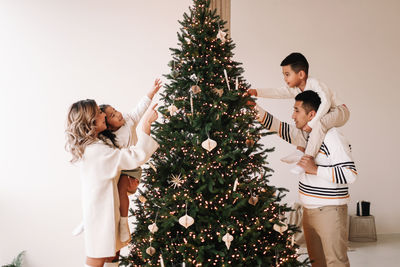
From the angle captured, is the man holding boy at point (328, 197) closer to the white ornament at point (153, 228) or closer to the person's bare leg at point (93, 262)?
the white ornament at point (153, 228)

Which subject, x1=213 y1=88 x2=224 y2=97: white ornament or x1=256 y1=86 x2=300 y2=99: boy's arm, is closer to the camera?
x1=213 y1=88 x2=224 y2=97: white ornament

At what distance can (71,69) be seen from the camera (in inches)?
180

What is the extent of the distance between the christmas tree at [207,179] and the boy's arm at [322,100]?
1.90 ft

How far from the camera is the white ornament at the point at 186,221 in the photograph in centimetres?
211

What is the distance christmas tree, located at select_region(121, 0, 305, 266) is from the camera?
7.21 ft

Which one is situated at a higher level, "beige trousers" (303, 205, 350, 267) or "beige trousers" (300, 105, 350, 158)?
"beige trousers" (300, 105, 350, 158)

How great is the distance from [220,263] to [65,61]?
350cm

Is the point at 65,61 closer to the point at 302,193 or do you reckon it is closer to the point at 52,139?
the point at 52,139

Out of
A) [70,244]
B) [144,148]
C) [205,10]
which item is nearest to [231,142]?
[144,148]

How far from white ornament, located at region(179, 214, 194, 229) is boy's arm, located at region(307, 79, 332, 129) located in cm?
122

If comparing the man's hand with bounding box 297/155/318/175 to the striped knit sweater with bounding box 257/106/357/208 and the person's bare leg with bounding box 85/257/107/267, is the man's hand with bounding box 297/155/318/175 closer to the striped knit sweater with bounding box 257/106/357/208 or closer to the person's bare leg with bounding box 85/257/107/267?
the striped knit sweater with bounding box 257/106/357/208

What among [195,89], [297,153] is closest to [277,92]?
[297,153]

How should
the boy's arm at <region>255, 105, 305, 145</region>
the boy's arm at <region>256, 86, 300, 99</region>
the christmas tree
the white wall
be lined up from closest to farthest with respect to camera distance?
1. the christmas tree
2. the boy's arm at <region>255, 105, 305, 145</region>
3. the boy's arm at <region>256, 86, 300, 99</region>
4. the white wall

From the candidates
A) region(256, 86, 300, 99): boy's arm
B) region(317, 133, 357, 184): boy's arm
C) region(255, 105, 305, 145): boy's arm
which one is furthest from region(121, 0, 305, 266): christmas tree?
region(256, 86, 300, 99): boy's arm
